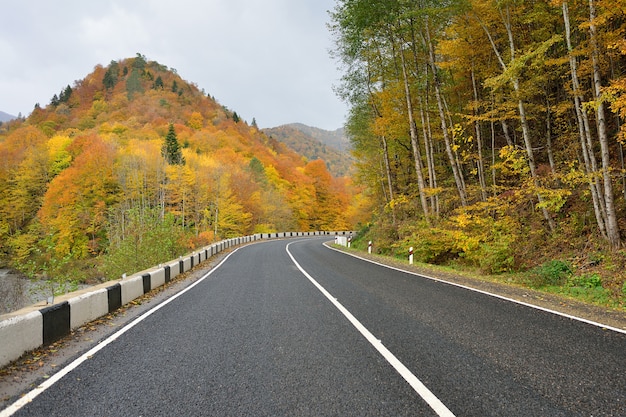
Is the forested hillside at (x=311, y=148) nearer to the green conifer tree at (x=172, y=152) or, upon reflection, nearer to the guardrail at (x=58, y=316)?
the green conifer tree at (x=172, y=152)

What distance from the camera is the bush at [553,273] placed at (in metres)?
8.50

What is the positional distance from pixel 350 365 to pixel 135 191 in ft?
139

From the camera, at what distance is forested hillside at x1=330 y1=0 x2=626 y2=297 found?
873 centimetres

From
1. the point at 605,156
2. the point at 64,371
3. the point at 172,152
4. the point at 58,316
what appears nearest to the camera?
the point at 64,371

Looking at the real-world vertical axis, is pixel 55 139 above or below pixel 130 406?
above

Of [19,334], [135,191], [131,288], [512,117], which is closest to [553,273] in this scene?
[512,117]

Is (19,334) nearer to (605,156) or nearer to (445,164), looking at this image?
(605,156)

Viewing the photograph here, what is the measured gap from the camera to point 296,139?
124188 millimetres

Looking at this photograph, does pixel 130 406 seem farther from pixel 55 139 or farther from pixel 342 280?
pixel 55 139

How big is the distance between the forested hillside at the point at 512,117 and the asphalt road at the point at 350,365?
504cm

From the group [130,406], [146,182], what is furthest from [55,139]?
[130,406]

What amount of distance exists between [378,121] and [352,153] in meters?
6.76

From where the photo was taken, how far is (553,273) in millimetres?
8758

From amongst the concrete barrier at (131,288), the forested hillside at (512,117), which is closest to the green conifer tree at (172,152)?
the forested hillside at (512,117)
